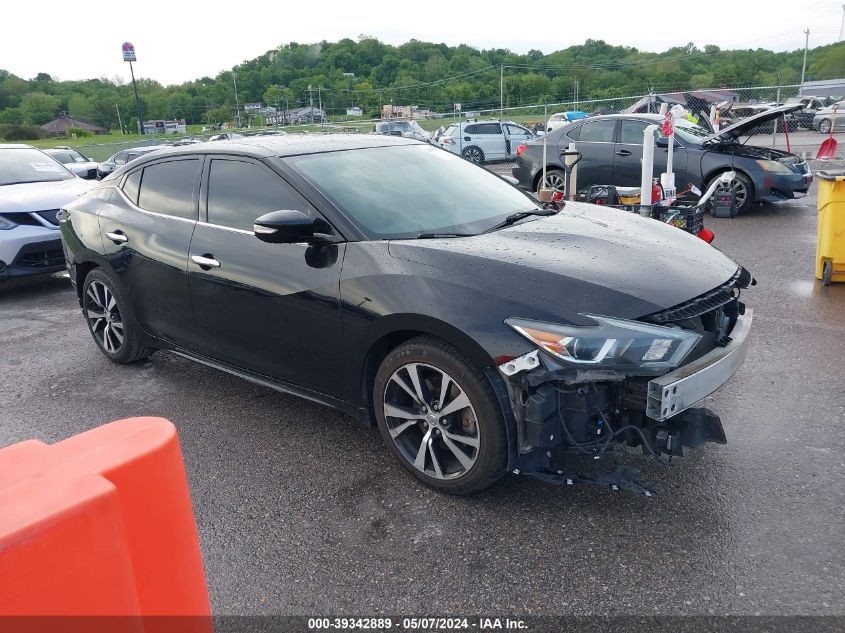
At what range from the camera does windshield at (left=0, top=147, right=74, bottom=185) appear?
843cm

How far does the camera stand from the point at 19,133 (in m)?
70.0

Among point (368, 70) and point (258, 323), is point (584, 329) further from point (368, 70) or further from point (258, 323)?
Answer: point (368, 70)

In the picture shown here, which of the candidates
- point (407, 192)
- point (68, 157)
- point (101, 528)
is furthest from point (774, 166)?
point (68, 157)

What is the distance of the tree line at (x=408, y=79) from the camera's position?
204ft

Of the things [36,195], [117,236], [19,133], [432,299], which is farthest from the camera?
[19,133]

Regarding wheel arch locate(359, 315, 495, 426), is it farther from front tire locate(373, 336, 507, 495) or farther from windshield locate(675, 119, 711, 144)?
windshield locate(675, 119, 711, 144)

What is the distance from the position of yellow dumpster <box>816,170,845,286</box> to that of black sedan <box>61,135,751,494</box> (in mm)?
3259

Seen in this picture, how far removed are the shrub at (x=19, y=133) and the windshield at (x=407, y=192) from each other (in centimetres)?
7838

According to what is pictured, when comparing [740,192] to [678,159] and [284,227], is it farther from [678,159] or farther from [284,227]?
[284,227]

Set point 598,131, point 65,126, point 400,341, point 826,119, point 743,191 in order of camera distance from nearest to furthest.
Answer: point 400,341 < point 743,191 < point 598,131 < point 826,119 < point 65,126

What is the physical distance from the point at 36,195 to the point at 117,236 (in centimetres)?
397

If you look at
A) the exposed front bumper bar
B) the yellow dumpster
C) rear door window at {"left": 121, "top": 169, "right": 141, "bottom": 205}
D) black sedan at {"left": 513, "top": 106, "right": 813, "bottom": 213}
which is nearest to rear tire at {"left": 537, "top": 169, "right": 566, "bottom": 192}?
black sedan at {"left": 513, "top": 106, "right": 813, "bottom": 213}

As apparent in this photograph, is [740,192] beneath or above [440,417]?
beneath

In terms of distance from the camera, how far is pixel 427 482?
10.5 ft
